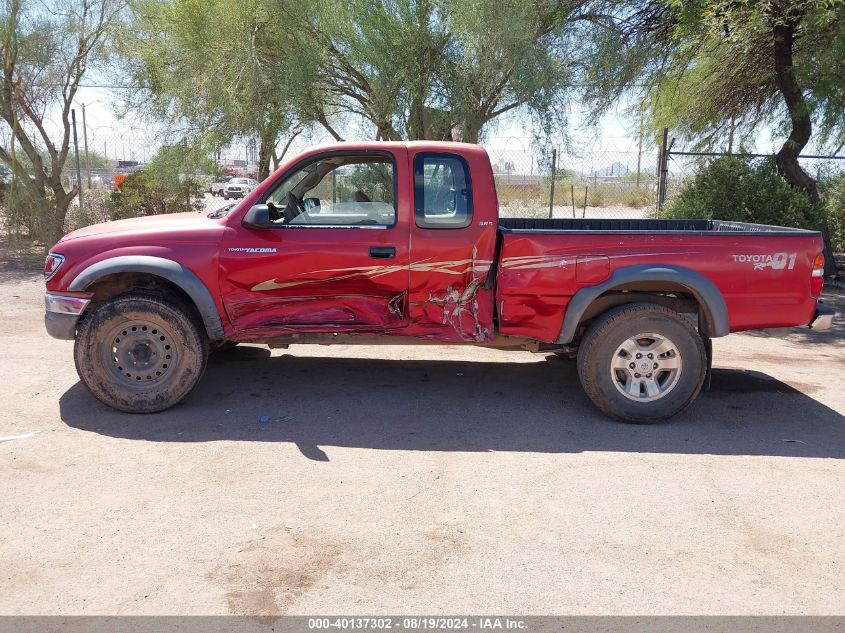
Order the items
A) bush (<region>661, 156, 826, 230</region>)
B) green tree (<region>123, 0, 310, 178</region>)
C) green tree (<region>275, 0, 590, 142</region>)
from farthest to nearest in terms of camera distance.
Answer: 1. bush (<region>661, 156, 826, 230</region>)
2. green tree (<region>123, 0, 310, 178</region>)
3. green tree (<region>275, 0, 590, 142</region>)

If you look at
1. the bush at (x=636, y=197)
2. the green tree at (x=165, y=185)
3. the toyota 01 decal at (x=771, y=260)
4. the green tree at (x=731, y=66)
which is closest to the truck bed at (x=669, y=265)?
the toyota 01 decal at (x=771, y=260)

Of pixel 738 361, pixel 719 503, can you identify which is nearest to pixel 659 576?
pixel 719 503

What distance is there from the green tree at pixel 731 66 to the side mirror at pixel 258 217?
7399 mm

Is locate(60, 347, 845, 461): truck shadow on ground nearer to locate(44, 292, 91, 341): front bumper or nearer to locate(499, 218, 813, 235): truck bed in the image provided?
locate(44, 292, 91, 341): front bumper

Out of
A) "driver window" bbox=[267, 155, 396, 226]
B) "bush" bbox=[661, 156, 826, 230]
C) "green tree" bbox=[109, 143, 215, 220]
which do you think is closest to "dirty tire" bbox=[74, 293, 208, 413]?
"driver window" bbox=[267, 155, 396, 226]

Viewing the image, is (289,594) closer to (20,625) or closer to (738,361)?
(20,625)

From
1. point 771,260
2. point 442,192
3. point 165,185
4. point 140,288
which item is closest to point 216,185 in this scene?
point 165,185

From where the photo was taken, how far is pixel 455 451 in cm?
527

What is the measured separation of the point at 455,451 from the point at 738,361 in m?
4.07

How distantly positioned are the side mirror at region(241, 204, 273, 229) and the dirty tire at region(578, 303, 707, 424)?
8.52 ft

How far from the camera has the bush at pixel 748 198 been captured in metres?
12.3

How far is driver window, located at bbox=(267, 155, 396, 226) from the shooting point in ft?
19.4

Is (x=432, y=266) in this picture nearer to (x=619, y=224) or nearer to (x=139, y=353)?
(x=139, y=353)

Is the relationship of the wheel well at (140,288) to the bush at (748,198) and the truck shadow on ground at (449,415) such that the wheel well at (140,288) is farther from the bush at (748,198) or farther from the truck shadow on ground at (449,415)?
the bush at (748,198)
